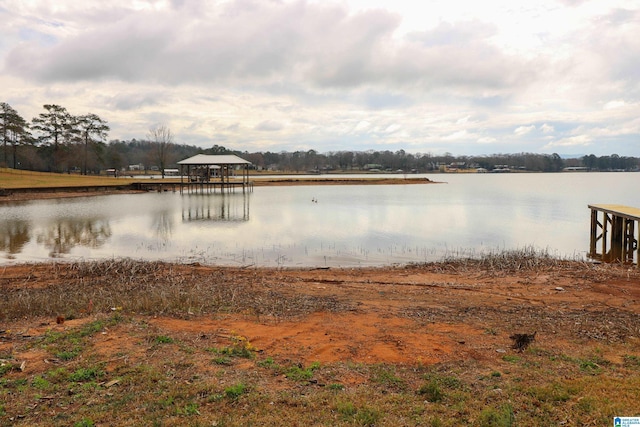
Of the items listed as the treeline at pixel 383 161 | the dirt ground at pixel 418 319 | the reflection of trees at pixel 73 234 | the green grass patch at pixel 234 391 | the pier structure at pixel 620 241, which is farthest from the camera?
the treeline at pixel 383 161

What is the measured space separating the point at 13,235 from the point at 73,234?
2408mm

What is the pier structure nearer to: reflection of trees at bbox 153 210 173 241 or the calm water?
the calm water

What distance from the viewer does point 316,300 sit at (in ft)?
29.3

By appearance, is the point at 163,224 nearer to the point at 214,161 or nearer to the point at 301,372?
the point at 301,372

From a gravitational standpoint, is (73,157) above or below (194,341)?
above

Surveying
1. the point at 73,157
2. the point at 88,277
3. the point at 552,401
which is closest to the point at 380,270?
the point at 88,277

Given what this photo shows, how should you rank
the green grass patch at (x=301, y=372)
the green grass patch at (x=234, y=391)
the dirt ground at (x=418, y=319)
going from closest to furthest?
the green grass patch at (x=234, y=391) < the green grass patch at (x=301, y=372) < the dirt ground at (x=418, y=319)

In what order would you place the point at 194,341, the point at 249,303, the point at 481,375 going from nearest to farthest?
the point at 481,375 → the point at 194,341 → the point at 249,303

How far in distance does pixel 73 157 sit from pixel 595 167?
175248mm

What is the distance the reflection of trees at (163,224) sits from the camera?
20788 millimetres

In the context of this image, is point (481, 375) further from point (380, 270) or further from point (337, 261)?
point (337, 261)

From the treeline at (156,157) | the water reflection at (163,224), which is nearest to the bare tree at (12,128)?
the treeline at (156,157)

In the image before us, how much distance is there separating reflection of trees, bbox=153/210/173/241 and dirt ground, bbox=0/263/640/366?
8673mm

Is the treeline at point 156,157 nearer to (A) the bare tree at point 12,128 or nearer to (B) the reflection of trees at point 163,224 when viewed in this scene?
(A) the bare tree at point 12,128
